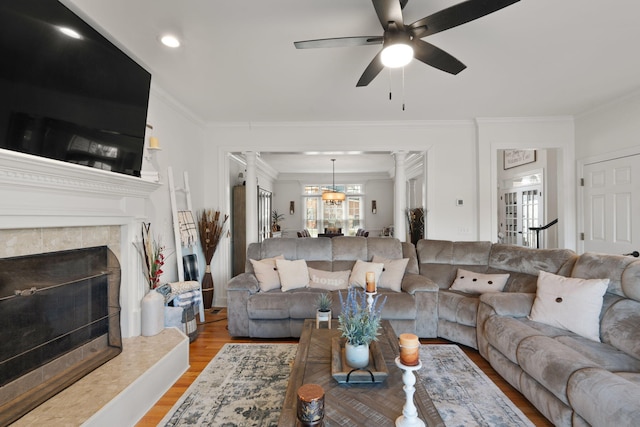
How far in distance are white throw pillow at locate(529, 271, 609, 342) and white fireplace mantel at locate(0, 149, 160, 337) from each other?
135 inches

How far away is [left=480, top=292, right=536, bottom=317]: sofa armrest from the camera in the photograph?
2.58m

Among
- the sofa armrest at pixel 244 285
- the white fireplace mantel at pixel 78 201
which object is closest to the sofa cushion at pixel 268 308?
the sofa armrest at pixel 244 285

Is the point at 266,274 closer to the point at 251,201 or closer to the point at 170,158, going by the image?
the point at 251,201

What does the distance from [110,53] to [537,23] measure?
305 centimetres

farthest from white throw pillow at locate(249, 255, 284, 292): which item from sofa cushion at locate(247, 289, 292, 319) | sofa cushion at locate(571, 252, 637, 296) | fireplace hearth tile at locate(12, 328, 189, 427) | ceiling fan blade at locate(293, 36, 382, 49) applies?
sofa cushion at locate(571, 252, 637, 296)

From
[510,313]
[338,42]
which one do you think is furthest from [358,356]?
[338,42]

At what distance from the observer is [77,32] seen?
1.93 meters

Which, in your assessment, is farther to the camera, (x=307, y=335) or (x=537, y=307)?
(x=537, y=307)

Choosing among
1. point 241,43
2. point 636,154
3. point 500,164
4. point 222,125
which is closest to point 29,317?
point 241,43

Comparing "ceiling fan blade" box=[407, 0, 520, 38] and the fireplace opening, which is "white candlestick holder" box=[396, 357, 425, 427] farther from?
the fireplace opening

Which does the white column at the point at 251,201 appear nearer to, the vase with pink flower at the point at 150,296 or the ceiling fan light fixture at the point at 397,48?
the vase with pink flower at the point at 150,296

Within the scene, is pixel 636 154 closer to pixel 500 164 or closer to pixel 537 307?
pixel 537 307

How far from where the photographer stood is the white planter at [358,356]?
1709mm

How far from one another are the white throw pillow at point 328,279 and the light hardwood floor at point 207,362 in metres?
0.66
